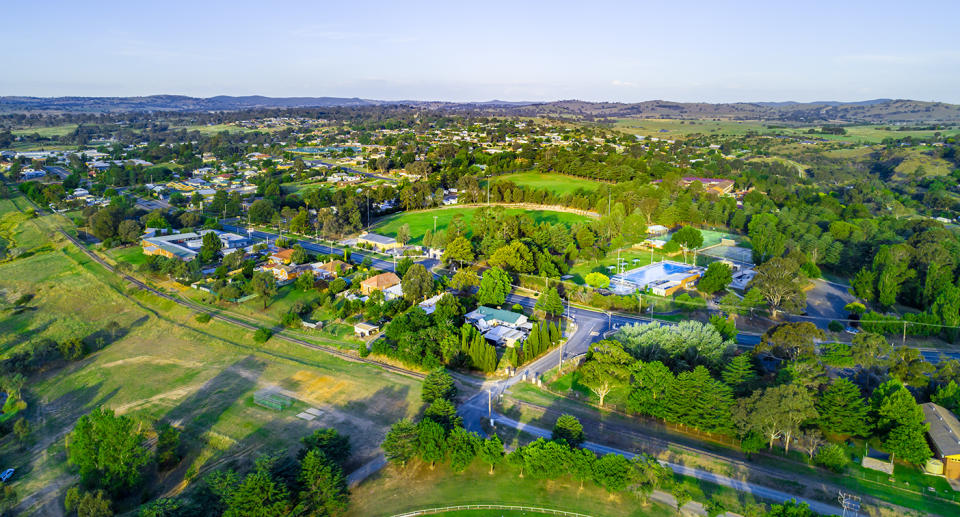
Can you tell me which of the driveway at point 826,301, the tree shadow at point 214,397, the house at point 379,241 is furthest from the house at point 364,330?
the driveway at point 826,301

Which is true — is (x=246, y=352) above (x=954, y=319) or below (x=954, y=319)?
below

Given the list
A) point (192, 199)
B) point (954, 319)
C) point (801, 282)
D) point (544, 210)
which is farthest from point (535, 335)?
point (192, 199)

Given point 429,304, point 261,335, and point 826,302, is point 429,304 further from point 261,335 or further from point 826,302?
point 826,302

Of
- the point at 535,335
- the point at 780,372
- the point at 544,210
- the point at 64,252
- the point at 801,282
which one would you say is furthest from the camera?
the point at 544,210

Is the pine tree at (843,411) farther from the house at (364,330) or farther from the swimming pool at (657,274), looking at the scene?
the house at (364,330)

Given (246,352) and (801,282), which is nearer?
(246,352)

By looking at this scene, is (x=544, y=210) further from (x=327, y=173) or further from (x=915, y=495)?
(x=915, y=495)

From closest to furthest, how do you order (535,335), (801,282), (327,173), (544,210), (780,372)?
(780,372), (535,335), (801,282), (544,210), (327,173)
